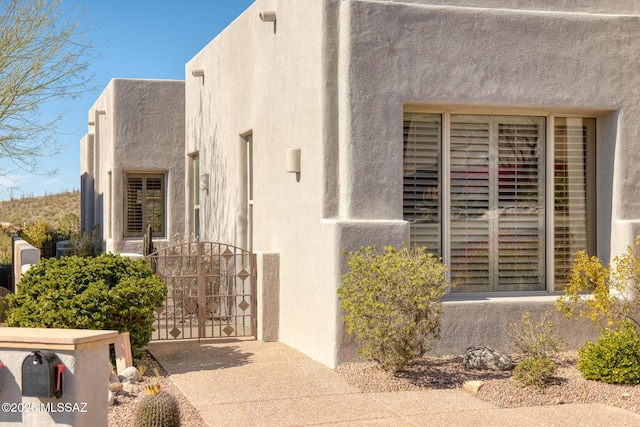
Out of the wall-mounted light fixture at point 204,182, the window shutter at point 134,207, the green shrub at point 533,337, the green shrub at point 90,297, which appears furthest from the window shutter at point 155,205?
the green shrub at point 533,337

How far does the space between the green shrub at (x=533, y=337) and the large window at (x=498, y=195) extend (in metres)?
0.76

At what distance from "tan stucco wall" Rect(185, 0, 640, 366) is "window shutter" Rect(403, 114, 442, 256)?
28 centimetres

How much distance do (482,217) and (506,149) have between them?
90cm

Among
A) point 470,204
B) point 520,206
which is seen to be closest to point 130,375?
point 470,204

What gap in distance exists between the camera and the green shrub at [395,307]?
802 centimetres

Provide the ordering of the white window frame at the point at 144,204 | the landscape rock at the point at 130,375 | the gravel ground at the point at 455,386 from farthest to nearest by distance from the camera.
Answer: the white window frame at the point at 144,204 → the landscape rock at the point at 130,375 → the gravel ground at the point at 455,386

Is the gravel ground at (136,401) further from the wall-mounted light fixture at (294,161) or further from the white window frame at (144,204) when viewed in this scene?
the white window frame at (144,204)

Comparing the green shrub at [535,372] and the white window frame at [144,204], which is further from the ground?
the white window frame at [144,204]

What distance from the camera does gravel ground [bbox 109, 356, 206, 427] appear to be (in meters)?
6.78

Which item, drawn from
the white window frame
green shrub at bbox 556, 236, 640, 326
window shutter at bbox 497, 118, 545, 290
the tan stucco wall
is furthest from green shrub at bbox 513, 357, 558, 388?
the white window frame

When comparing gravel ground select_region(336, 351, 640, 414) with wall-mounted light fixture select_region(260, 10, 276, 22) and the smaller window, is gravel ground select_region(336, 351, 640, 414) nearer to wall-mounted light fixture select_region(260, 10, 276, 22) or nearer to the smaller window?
wall-mounted light fixture select_region(260, 10, 276, 22)

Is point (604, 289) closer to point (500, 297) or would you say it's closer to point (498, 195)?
point (500, 297)

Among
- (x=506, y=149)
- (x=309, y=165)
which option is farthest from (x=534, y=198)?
(x=309, y=165)

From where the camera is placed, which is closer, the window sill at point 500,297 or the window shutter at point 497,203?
the window sill at point 500,297
